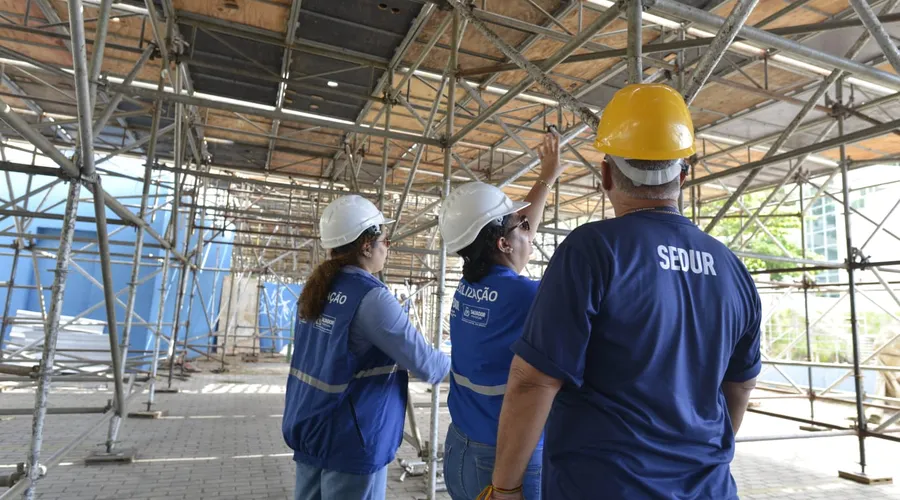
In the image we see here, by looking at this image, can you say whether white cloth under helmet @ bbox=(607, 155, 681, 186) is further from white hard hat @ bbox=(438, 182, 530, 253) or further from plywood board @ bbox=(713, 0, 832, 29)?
plywood board @ bbox=(713, 0, 832, 29)

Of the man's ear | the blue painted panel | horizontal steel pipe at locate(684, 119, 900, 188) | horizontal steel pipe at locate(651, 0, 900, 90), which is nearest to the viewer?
the man's ear

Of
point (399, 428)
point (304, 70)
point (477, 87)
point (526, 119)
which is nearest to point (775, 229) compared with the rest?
point (526, 119)

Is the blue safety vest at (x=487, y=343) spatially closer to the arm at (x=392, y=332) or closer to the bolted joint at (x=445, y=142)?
the arm at (x=392, y=332)

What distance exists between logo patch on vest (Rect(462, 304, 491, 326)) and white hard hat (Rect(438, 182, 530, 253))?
32 cm

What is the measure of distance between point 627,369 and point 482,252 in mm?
→ 1094

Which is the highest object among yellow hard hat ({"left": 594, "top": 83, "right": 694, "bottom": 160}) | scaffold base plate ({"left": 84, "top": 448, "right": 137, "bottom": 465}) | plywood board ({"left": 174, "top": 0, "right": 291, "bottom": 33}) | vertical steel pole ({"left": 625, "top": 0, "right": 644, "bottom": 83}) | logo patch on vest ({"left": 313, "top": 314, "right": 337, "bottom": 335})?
plywood board ({"left": 174, "top": 0, "right": 291, "bottom": 33})

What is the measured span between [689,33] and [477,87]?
286 centimetres

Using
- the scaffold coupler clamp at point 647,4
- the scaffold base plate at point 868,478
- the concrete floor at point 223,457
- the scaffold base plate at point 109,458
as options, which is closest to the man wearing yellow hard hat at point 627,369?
the scaffold coupler clamp at point 647,4

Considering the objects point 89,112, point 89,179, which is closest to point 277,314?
point 89,179

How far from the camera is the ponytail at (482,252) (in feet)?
7.55

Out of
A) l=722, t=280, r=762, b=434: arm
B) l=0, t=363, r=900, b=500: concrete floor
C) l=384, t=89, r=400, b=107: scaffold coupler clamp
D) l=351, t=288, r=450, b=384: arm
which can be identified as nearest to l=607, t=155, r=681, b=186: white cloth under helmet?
l=722, t=280, r=762, b=434: arm

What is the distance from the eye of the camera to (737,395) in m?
1.71

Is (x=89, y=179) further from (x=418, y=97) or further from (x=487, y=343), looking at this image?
(x=418, y=97)

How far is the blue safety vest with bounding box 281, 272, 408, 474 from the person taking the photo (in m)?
2.30
